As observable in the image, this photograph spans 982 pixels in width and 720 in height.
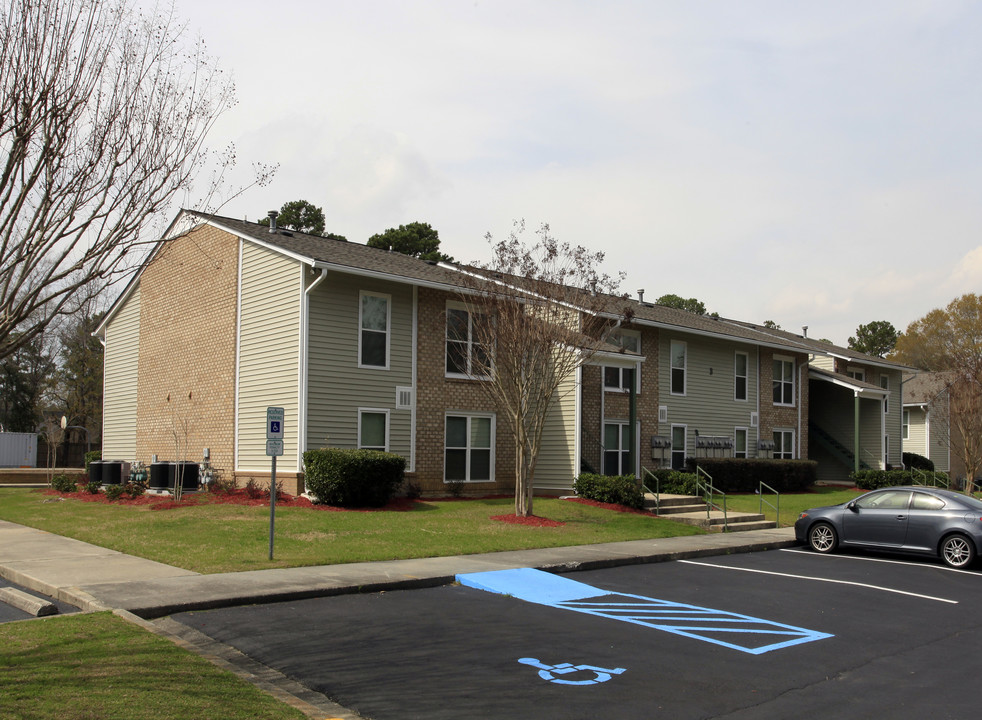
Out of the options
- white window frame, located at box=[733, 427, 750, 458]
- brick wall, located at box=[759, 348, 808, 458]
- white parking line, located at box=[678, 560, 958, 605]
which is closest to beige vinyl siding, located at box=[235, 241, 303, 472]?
white parking line, located at box=[678, 560, 958, 605]

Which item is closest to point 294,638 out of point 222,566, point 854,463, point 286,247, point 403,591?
point 403,591

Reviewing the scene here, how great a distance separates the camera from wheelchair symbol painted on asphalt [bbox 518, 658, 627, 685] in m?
7.32

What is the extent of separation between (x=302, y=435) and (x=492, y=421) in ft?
19.2

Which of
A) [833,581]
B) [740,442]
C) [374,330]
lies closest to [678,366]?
[740,442]

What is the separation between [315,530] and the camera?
15914mm

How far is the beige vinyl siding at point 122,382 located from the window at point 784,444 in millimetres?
23367

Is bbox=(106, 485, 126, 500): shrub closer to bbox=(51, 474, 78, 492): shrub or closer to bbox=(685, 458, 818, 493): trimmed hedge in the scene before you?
bbox=(51, 474, 78, 492): shrub

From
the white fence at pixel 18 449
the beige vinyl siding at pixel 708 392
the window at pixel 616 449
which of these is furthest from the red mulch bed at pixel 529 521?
the white fence at pixel 18 449

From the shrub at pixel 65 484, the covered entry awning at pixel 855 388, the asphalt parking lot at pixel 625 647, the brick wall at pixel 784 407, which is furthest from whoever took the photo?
the covered entry awning at pixel 855 388

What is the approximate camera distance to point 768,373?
3334cm

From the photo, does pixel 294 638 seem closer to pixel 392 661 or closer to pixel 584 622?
pixel 392 661

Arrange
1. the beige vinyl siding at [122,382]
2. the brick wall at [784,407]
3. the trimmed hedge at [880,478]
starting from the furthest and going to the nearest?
the brick wall at [784,407], the trimmed hedge at [880,478], the beige vinyl siding at [122,382]

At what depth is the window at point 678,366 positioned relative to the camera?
96.5ft

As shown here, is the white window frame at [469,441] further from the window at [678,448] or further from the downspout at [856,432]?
the downspout at [856,432]
